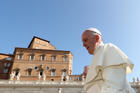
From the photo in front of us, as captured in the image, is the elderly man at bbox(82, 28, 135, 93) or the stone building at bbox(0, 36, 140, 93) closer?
the elderly man at bbox(82, 28, 135, 93)

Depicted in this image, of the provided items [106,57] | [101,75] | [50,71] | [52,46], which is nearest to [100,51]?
[106,57]

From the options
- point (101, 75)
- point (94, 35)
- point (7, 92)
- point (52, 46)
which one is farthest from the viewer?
point (52, 46)

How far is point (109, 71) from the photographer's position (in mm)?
1884

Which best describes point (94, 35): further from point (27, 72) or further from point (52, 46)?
point (52, 46)

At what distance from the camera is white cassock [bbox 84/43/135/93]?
1.75 meters

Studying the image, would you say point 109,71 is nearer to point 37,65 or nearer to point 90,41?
point 90,41

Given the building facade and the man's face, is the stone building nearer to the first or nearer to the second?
the building facade

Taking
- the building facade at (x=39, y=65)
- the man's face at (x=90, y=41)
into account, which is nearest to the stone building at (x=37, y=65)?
the building facade at (x=39, y=65)

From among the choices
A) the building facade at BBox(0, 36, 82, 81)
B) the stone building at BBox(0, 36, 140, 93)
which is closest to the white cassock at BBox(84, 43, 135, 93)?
the stone building at BBox(0, 36, 140, 93)

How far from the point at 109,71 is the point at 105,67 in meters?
0.09

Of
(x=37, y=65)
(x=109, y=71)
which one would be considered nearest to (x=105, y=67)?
(x=109, y=71)

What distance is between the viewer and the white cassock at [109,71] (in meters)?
1.75

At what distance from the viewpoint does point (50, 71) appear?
39406 millimetres

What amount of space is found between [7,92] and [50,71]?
12927mm
